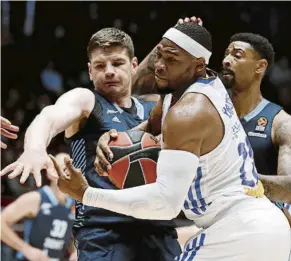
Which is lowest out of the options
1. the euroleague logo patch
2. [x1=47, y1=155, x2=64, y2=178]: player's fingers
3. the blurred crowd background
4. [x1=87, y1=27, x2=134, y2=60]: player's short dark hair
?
the blurred crowd background

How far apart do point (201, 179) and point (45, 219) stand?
454 centimetres

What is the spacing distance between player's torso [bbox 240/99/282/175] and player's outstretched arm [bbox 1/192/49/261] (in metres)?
3.41

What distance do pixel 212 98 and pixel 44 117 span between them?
971mm

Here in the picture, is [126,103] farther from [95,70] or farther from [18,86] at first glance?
[18,86]

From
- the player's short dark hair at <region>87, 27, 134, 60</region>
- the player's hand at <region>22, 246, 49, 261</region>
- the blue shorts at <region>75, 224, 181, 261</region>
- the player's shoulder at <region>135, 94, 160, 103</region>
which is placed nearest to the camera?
the blue shorts at <region>75, 224, 181, 261</region>

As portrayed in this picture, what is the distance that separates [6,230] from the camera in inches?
293

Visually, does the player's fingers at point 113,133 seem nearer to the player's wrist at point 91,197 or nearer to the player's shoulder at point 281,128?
the player's wrist at point 91,197

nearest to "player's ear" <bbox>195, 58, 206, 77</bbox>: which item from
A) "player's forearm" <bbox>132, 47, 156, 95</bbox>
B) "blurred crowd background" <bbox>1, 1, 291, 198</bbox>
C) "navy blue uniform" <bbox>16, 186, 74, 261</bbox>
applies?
"player's forearm" <bbox>132, 47, 156, 95</bbox>

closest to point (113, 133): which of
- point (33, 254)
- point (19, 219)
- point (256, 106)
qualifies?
point (256, 106)

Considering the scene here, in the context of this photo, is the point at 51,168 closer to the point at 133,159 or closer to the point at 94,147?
the point at 133,159

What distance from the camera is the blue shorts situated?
3982 mm

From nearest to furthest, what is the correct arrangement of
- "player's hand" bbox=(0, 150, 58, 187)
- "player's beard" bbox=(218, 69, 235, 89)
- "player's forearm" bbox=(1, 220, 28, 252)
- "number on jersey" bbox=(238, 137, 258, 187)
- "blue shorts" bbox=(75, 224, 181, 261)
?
"player's hand" bbox=(0, 150, 58, 187), "number on jersey" bbox=(238, 137, 258, 187), "blue shorts" bbox=(75, 224, 181, 261), "player's beard" bbox=(218, 69, 235, 89), "player's forearm" bbox=(1, 220, 28, 252)

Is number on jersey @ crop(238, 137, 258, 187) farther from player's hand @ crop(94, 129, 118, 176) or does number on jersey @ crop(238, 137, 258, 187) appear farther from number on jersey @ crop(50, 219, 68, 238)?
number on jersey @ crop(50, 219, 68, 238)

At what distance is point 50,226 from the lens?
303 inches
